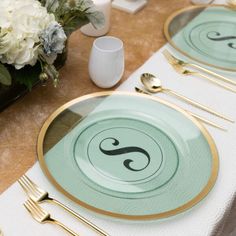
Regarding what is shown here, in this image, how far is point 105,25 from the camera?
43.2 inches

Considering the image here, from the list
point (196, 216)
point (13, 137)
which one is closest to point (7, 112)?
point (13, 137)

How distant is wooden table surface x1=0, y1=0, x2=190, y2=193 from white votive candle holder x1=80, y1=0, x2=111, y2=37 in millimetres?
15

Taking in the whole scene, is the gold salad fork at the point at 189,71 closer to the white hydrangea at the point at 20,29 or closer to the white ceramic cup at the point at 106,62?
the white ceramic cup at the point at 106,62

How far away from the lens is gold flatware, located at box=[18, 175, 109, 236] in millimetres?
662

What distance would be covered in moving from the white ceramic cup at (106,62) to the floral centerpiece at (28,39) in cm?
11

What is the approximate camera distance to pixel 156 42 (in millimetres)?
1112

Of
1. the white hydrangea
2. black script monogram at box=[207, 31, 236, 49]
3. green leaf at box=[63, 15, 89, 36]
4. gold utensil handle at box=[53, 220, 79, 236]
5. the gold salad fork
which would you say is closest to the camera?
gold utensil handle at box=[53, 220, 79, 236]

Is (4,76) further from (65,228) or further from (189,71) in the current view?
(189,71)

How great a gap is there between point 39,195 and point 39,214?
35 mm

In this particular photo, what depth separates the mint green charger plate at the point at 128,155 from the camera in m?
0.70

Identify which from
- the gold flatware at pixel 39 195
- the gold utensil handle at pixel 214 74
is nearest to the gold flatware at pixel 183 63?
the gold utensil handle at pixel 214 74

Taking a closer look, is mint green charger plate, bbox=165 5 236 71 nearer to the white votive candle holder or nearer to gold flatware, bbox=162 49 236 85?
gold flatware, bbox=162 49 236 85

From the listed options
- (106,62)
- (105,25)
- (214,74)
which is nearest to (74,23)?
(106,62)

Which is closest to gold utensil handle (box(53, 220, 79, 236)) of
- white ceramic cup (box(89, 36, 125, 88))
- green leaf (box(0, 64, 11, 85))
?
green leaf (box(0, 64, 11, 85))
